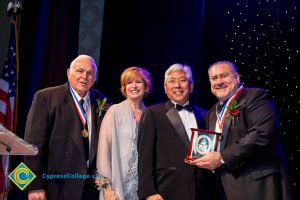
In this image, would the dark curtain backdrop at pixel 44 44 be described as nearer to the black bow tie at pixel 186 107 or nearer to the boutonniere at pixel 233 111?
the black bow tie at pixel 186 107

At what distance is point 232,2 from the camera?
522 cm

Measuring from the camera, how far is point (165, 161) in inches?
129

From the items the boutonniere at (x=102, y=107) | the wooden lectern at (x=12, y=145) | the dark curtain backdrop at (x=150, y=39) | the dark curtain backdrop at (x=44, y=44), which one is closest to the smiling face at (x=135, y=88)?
the boutonniere at (x=102, y=107)

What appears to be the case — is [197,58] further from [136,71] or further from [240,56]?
[136,71]

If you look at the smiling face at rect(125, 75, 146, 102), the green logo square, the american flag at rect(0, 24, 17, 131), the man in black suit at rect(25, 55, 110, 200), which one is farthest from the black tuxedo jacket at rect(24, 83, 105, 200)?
the american flag at rect(0, 24, 17, 131)

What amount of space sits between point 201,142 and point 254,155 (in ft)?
1.36

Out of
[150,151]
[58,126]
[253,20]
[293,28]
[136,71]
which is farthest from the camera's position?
[253,20]

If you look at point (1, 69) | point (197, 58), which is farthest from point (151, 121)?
point (1, 69)

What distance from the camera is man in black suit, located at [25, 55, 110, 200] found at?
3.42m

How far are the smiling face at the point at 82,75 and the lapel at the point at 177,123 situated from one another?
824 millimetres

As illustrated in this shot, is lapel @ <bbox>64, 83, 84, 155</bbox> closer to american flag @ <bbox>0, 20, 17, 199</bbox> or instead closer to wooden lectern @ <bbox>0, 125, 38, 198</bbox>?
wooden lectern @ <bbox>0, 125, 38, 198</bbox>

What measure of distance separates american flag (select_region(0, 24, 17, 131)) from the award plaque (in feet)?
9.60

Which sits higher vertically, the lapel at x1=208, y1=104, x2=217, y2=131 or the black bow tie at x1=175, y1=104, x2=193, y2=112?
the black bow tie at x1=175, y1=104, x2=193, y2=112

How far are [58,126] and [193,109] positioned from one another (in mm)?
1216
